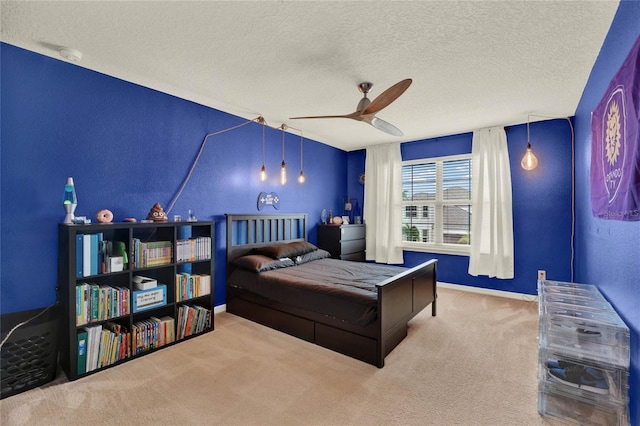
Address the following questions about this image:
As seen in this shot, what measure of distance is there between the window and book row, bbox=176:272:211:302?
3596mm

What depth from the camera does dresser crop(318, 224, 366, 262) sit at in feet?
16.4

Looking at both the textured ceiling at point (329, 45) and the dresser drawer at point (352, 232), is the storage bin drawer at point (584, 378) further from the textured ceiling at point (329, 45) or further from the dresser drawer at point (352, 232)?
the dresser drawer at point (352, 232)

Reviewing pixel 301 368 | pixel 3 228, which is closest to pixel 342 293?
pixel 301 368

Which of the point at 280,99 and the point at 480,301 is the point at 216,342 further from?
the point at 480,301

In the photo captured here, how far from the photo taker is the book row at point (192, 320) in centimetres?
293

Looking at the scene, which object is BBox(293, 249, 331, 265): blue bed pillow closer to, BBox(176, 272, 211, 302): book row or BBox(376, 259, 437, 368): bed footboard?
BBox(176, 272, 211, 302): book row

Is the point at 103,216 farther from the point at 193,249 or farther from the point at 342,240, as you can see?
the point at 342,240

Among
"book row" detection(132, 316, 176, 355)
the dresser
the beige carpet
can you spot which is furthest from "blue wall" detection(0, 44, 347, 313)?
the dresser

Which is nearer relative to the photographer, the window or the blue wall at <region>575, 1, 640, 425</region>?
the blue wall at <region>575, 1, 640, 425</region>

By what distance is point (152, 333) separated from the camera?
2.69m

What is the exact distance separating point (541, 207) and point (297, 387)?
4.12 meters

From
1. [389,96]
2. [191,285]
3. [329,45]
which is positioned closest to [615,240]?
[389,96]

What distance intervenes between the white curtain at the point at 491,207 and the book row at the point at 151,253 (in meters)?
4.23

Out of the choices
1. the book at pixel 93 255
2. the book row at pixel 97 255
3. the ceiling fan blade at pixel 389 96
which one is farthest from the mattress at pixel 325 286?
the ceiling fan blade at pixel 389 96
